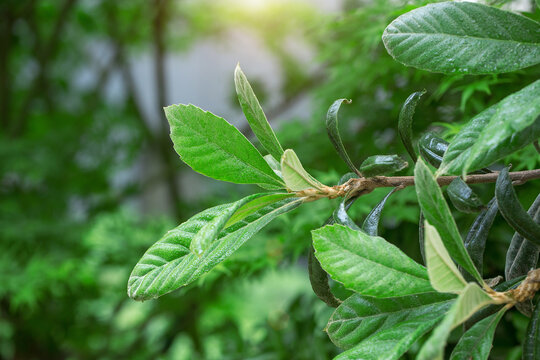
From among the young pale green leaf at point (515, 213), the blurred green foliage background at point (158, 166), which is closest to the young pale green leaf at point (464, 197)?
the young pale green leaf at point (515, 213)

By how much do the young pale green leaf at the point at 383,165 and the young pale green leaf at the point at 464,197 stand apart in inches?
1.0

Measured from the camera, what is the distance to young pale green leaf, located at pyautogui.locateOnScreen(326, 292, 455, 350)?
0.20 m

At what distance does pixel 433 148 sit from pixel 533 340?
0.30ft

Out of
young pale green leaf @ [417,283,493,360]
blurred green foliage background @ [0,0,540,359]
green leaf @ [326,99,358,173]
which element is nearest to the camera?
young pale green leaf @ [417,283,493,360]

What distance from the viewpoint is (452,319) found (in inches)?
5.3

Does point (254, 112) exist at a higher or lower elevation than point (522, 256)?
higher

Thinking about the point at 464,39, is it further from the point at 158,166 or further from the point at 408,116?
the point at 158,166

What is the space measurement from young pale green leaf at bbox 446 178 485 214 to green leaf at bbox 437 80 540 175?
0.03m

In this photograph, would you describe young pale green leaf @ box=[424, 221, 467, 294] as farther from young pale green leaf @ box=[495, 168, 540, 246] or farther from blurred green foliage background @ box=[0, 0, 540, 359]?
blurred green foliage background @ box=[0, 0, 540, 359]

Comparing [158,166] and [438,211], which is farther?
[158,166]

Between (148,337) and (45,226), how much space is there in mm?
367

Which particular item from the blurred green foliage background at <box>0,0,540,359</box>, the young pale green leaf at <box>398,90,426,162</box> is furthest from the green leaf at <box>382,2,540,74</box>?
the blurred green foliage background at <box>0,0,540,359</box>

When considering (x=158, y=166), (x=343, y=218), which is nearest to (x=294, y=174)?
(x=343, y=218)

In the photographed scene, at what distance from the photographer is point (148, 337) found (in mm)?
1163
